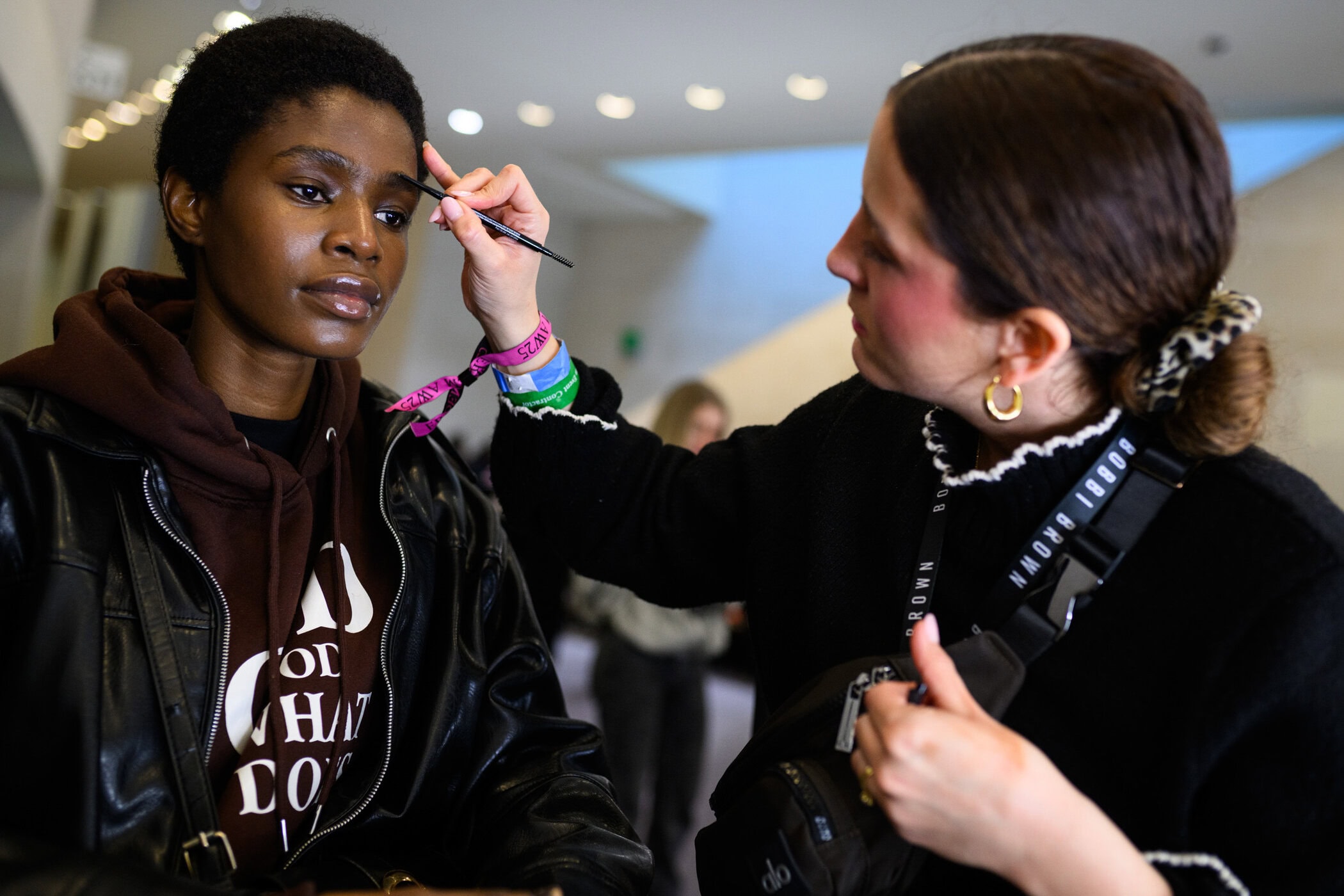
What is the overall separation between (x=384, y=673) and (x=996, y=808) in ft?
2.52

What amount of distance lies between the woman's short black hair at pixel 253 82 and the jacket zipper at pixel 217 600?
1.37 ft

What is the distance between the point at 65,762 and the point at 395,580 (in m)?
0.43

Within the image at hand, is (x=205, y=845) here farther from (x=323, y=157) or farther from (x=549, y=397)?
(x=323, y=157)

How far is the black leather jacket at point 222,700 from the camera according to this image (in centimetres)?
105

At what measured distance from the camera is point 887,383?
1137mm

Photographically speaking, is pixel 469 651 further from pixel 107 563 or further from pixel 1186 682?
pixel 1186 682

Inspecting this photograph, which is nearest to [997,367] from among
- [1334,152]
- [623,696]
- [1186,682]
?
[1186,682]

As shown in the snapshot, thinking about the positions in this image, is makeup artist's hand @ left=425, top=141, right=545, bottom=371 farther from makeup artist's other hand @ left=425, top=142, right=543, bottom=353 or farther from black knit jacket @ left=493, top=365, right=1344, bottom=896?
black knit jacket @ left=493, top=365, right=1344, bottom=896

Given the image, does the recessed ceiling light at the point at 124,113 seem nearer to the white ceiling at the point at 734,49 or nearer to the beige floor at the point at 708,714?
the white ceiling at the point at 734,49

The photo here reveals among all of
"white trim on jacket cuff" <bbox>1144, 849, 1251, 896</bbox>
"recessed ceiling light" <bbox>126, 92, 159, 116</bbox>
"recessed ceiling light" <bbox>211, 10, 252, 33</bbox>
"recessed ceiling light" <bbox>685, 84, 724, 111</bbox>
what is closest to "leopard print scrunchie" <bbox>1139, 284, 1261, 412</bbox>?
"white trim on jacket cuff" <bbox>1144, 849, 1251, 896</bbox>

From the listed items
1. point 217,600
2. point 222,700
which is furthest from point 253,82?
point 222,700

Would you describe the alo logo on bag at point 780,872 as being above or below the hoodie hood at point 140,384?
below

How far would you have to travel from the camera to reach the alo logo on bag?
950 millimetres

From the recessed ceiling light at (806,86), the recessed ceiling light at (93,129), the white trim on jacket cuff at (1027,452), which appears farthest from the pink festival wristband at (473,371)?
the recessed ceiling light at (93,129)
